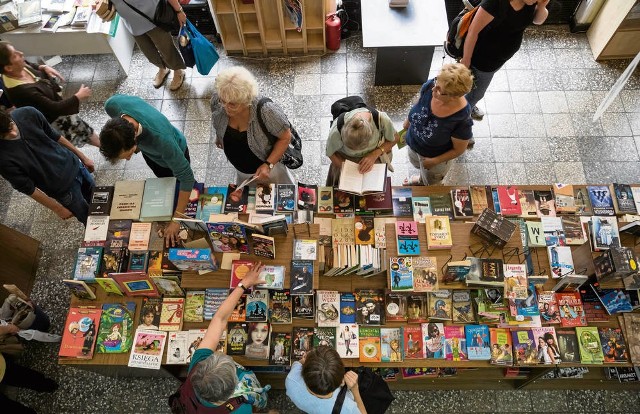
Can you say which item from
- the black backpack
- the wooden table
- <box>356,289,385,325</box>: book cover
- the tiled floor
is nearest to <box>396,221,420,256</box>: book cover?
<box>356,289,385,325</box>: book cover

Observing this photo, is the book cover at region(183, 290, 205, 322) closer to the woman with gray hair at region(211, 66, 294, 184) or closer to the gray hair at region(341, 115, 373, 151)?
the woman with gray hair at region(211, 66, 294, 184)

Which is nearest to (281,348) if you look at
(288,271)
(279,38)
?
(288,271)

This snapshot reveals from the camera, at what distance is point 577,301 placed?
356 centimetres

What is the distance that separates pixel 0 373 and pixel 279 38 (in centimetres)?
505

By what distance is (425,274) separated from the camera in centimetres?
343

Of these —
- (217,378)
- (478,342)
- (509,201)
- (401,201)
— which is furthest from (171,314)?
(509,201)

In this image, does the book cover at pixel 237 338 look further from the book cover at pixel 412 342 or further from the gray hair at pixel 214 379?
the book cover at pixel 412 342

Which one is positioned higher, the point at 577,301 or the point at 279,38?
the point at 279,38

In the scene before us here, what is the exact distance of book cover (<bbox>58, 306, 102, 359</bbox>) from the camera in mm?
3496

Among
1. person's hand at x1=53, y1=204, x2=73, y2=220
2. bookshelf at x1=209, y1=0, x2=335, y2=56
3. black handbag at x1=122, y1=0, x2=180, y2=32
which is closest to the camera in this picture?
person's hand at x1=53, y1=204, x2=73, y2=220

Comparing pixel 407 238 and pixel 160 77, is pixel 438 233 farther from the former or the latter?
pixel 160 77

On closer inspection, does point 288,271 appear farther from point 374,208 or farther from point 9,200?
point 9,200

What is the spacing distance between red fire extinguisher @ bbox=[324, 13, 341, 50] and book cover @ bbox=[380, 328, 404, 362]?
4.27m

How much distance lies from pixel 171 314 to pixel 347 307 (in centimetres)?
144
